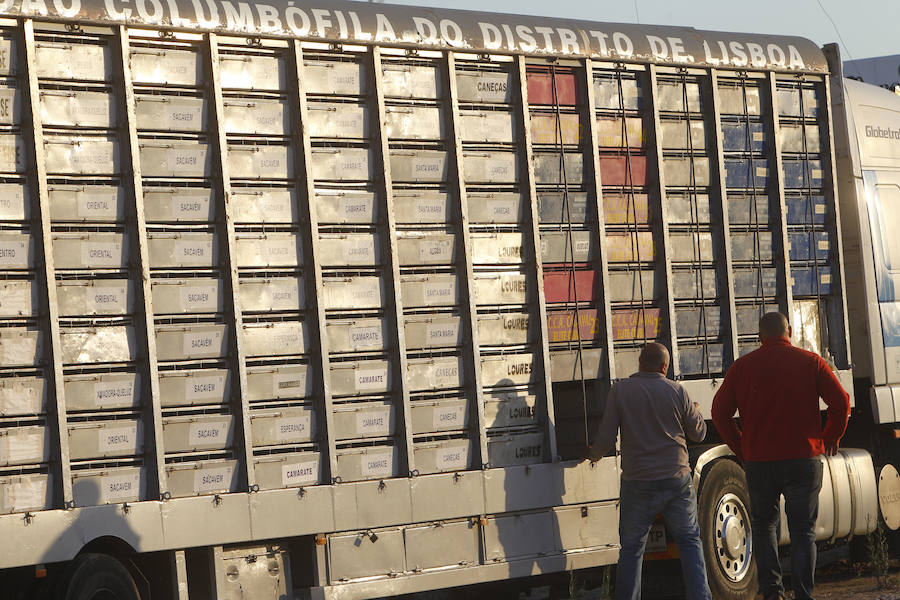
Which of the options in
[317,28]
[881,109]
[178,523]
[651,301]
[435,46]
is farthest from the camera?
[881,109]

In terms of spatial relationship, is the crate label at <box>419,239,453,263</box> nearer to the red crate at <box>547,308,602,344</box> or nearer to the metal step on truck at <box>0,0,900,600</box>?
the metal step on truck at <box>0,0,900,600</box>

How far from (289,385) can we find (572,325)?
2312 mm

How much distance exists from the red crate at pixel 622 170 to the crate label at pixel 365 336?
2.23m

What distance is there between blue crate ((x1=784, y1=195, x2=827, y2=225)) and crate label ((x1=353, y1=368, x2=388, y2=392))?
159 inches

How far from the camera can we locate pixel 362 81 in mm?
8711

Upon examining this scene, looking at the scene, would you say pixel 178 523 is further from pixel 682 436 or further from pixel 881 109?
pixel 881 109

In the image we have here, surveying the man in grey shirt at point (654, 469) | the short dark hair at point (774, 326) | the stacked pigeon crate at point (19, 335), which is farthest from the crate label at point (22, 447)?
the short dark hair at point (774, 326)

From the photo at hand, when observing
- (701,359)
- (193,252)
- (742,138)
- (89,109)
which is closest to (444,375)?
(193,252)

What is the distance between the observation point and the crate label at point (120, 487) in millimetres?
7391

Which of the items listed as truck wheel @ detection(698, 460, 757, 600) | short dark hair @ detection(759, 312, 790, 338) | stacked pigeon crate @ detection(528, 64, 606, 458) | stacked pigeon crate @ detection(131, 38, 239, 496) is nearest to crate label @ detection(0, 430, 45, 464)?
stacked pigeon crate @ detection(131, 38, 239, 496)

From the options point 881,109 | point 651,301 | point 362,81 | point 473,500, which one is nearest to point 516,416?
point 473,500

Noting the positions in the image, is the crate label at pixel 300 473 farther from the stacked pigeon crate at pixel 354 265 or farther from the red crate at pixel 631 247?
the red crate at pixel 631 247

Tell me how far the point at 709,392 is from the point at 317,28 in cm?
404

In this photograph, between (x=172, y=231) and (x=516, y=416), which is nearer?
(x=172, y=231)
